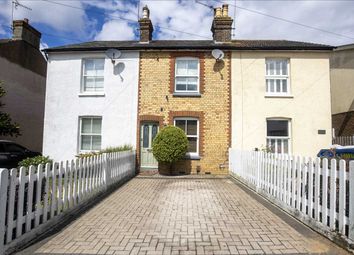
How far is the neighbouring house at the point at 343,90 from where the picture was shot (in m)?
18.7

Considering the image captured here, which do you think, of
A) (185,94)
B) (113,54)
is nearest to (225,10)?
(185,94)

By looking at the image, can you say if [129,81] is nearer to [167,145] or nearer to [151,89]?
[151,89]

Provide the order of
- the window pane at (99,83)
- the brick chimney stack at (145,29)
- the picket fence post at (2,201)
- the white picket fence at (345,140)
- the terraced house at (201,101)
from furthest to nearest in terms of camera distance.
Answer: the white picket fence at (345,140)
the brick chimney stack at (145,29)
the window pane at (99,83)
the terraced house at (201,101)
the picket fence post at (2,201)

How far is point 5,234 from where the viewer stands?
156 inches

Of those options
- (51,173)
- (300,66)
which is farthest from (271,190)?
(300,66)

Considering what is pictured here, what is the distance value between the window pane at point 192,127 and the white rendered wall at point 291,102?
1854 millimetres

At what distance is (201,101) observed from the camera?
13.8m

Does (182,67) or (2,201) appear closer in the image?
(2,201)

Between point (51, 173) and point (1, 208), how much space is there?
150 cm

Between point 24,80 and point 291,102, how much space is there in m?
16.8

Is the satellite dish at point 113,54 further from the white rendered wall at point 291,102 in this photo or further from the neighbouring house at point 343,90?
the neighbouring house at point 343,90

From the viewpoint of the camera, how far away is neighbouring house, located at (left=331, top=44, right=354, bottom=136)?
18.7 metres

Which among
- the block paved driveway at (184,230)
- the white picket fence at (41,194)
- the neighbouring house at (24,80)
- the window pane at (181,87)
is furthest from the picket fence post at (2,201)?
the neighbouring house at (24,80)

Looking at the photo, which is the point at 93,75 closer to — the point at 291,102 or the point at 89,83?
the point at 89,83
